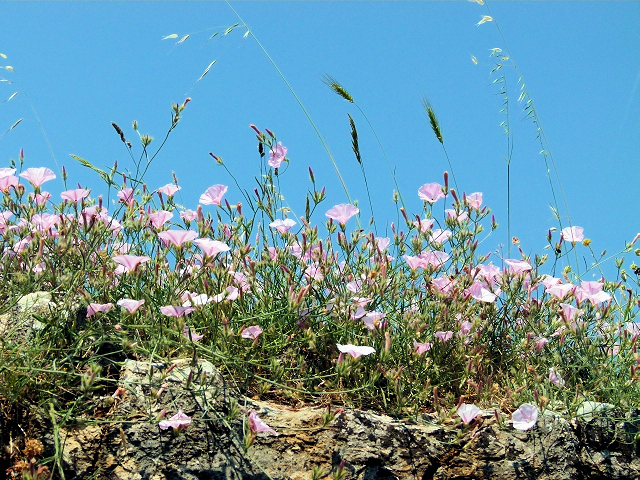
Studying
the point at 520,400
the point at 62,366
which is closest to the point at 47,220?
the point at 62,366

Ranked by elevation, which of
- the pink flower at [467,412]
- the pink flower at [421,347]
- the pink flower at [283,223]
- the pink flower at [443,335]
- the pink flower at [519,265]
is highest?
the pink flower at [519,265]

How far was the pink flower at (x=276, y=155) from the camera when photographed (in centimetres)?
325

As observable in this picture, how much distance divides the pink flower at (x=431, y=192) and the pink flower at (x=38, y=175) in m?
1.95

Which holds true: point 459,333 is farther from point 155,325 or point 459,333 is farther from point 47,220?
point 47,220

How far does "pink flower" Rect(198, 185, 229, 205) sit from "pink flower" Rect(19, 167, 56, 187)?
2.58 feet

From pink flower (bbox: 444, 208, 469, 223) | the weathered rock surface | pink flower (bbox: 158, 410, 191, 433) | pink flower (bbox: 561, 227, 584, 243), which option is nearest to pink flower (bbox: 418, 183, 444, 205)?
pink flower (bbox: 444, 208, 469, 223)

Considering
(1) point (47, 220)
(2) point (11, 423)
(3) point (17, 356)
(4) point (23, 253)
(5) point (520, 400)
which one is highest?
(1) point (47, 220)

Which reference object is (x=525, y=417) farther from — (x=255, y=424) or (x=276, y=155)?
(x=276, y=155)

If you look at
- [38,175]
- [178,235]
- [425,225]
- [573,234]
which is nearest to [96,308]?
[178,235]

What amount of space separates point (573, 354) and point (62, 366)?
244 cm

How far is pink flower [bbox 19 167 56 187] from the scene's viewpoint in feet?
10.7

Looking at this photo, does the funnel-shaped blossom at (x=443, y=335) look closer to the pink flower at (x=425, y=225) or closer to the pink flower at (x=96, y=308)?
the pink flower at (x=425, y=225)

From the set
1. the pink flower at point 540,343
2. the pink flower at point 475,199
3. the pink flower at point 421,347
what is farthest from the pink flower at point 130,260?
the pink flower at point 540,343

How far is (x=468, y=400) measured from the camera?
2930mm
